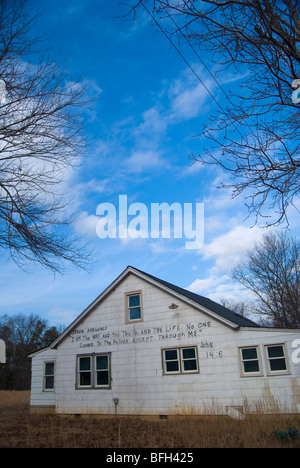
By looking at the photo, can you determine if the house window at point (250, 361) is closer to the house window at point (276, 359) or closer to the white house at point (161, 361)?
the white house at point (161, 361)

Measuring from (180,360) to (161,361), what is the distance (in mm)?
902

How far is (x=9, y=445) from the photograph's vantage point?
348 inches

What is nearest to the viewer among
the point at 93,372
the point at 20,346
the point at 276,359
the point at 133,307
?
the point at 276,359

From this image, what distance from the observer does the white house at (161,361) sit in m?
13.1

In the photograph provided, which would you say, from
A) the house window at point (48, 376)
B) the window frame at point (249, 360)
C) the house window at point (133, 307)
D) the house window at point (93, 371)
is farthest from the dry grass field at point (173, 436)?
the house window at point (48, 376)

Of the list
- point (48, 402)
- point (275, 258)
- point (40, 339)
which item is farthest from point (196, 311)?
point (40, 339)

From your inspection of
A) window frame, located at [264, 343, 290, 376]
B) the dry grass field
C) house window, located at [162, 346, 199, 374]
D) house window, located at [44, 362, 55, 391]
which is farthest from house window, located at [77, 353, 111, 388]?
window frame, located at [264, 343, 290, 376]

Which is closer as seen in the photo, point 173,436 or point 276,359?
point 173,436

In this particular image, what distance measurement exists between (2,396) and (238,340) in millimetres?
23488

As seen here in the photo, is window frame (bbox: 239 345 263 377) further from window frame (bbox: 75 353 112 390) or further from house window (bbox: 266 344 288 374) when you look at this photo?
window frame (bbox: 75 353 112 390)

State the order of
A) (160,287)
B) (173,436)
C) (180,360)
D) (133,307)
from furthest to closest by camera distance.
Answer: (133,307) → (160,287) → (180,360) → (173,436)

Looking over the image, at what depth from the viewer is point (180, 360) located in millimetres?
14930

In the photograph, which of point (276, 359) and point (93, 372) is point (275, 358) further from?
point (93, 372)

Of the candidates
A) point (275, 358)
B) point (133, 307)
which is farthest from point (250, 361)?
point (133, 307)
